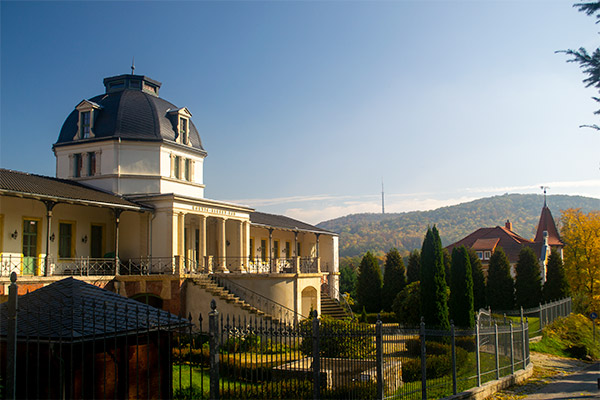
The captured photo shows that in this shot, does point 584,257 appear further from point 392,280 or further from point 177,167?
point 177,167

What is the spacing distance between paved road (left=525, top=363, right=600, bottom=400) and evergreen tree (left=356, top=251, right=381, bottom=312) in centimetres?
2206

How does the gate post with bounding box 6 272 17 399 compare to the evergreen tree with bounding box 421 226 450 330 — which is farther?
the evergreen tree with bounding box 421 226 450 330

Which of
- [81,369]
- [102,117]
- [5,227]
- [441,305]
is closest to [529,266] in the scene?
[441,305]

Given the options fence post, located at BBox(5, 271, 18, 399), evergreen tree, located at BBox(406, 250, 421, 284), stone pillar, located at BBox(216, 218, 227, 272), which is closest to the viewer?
fence post, located at BBox(5, 271, 18, 399)

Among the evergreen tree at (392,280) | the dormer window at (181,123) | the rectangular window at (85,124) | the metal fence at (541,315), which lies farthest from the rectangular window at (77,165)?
the evergreen tree at (392,280)

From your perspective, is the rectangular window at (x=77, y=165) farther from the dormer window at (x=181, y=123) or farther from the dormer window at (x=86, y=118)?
the dormer window at (x=181, y=123)

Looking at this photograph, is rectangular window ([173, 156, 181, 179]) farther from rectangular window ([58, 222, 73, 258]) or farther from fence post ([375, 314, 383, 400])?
fence post ([375, 314, 383, 400])

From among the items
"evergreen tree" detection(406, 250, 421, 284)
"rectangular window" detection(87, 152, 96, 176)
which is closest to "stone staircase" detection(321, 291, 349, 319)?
"rectangular window" detection(87, 152, 96, 176)

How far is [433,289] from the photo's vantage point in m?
22.2

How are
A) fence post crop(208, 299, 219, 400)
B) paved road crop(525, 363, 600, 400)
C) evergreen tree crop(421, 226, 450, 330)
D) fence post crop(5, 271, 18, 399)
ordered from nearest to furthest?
fence post crop(5, 271, 18, 399), fence post crop(208, 299, 219, 400), paved road crop(525, 363, 600, 400), evergreen tree crop(421, 226, 450, 330)

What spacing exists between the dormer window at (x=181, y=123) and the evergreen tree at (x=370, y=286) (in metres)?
19.1

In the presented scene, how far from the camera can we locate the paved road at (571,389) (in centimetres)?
1493

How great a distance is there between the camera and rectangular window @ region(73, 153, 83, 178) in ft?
89.9

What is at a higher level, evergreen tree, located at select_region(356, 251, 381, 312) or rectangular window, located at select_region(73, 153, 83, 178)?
rectangular window, located at select_region(73, 153, 83, 178)
